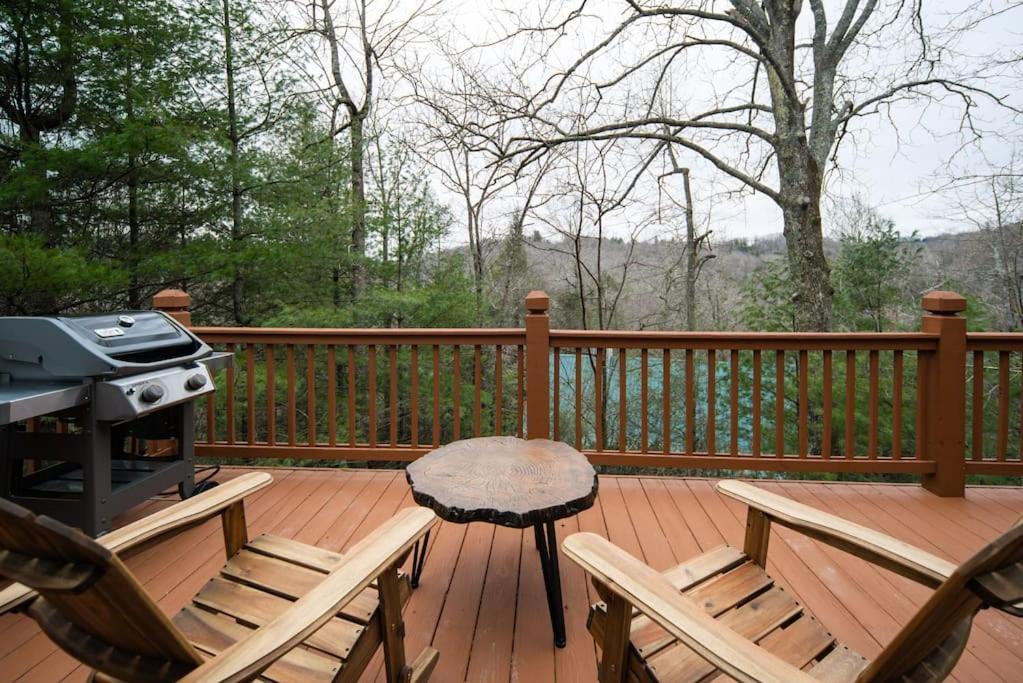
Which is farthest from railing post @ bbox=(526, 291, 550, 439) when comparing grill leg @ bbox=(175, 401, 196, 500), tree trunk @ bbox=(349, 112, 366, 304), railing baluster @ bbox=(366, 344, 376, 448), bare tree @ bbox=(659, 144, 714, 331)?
bare tree @ bbox=(659, 144, 714, 331)

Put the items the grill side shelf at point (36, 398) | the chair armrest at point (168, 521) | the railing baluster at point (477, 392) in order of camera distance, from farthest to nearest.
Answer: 1. the railing baluster at point (477, 392)
2. the grill side shelf at point (36, 398)
3. the chair armrest at point (168, 521)

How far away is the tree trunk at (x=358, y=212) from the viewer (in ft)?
29.2

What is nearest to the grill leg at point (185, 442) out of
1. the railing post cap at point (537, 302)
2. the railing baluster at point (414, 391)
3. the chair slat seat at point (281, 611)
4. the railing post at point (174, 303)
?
the railing post at point (174, 303)

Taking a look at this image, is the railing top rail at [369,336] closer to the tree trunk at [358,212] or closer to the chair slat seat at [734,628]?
the chair slat seat at [734,628]

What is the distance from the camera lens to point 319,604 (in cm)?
103

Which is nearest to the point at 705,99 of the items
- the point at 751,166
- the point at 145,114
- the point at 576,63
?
the point at 751,166

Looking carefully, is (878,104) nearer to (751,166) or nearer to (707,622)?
(751,166)

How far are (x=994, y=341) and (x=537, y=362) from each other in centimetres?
261

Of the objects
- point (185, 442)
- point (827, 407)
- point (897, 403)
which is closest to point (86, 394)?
point (185, 442)

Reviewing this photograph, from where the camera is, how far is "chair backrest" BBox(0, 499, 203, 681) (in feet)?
2.51

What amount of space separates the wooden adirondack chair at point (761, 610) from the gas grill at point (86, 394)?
202cm

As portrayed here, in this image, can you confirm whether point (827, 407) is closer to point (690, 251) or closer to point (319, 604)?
point (319, 604)

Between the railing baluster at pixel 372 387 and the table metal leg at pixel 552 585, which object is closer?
the table metal leg at pixel 552 585

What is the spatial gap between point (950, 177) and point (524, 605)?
334 inches
